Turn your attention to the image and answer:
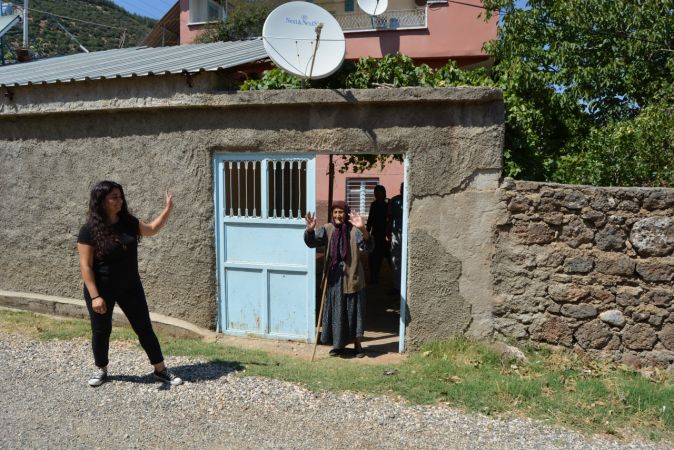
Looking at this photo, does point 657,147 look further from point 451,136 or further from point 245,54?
point 245,54

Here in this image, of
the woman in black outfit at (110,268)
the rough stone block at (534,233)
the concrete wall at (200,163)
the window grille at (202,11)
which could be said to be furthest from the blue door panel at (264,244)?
the window grille at (202,11)

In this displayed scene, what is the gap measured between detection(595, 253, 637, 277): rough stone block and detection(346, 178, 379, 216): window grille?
35.2 ft

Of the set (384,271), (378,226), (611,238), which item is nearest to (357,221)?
(611,238)

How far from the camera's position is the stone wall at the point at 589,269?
479 cm

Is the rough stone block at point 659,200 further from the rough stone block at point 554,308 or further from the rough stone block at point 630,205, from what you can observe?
the rough stone block at point 554,308

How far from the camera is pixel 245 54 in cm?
646

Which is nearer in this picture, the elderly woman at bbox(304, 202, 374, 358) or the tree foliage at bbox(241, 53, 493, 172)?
the elderly woman at bbox(304, 202, 374, 358)

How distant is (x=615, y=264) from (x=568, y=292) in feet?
1.57

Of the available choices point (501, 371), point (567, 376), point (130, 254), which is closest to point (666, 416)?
point (567, 376)

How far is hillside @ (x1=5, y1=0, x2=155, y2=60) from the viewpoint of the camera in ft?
92.3

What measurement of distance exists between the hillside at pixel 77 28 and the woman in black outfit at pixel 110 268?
22.6 m

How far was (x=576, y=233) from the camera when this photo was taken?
16.2 feet

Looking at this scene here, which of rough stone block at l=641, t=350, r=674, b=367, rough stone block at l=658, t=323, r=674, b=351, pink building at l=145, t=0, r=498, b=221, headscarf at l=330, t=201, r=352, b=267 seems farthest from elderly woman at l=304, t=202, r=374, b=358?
pink building at l=145, t=0, r=498, b=221

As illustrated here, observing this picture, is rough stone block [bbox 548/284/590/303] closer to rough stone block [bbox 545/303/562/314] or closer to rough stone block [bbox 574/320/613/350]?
rough stone block [bbox 545/303/562/314]
